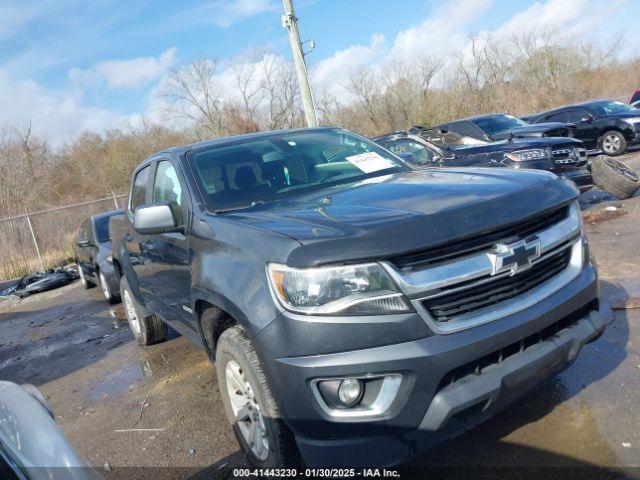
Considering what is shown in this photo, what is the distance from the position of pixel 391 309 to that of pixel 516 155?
640 centimetres

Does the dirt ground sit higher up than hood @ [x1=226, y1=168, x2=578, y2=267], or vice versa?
hood @ [x1=226, y1=168, x2=578, y2=267]

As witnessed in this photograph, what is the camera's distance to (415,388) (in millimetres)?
2146

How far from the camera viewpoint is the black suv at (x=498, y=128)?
10.5m

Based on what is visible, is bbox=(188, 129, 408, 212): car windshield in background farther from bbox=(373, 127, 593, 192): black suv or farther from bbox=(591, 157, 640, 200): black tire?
bbox=(591, 157, 640, 200): black tire

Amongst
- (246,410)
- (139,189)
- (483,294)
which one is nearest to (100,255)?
(139,189)

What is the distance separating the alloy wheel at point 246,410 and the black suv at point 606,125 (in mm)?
13384

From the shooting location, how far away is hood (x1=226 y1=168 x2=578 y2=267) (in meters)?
2.19

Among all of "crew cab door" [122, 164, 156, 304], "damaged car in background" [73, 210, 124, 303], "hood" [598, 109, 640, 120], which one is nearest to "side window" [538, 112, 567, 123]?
"hood" [598, 109, 640, 120]

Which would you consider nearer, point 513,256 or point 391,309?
point 391,309

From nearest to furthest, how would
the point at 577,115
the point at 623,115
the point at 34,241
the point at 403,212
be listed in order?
the point at 403,212
the point at 623,115
the point at 577,115
the point at 34,241

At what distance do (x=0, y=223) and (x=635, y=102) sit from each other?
908 inches

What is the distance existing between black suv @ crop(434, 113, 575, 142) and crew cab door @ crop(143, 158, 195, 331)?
7.04 m

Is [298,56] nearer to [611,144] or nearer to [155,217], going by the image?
[611,144]

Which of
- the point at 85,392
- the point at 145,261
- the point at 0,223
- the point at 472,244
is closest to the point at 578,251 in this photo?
the point at 472,244
